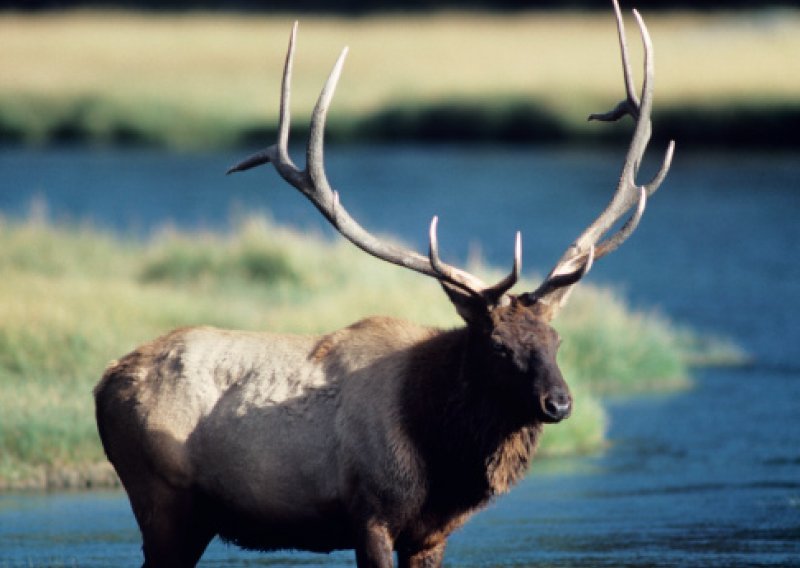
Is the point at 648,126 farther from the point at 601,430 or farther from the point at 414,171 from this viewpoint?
the point at 414,171

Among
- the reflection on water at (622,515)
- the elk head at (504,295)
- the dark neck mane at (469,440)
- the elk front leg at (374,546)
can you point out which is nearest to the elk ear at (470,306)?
the elk head at (504,295)

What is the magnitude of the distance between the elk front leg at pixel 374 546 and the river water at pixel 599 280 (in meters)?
2.23

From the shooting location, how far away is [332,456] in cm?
1009

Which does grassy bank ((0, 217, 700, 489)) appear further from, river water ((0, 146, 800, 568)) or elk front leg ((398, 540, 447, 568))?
elk front leg ((398, 540, 447, 568))

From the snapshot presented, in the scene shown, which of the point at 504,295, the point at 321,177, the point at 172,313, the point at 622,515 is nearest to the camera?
the point at 504,295

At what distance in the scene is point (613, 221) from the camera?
1102cm

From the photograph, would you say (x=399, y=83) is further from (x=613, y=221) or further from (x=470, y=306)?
(x=470, y=306)

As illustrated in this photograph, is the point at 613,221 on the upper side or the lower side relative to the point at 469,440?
upper

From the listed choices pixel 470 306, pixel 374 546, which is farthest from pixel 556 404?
pixel 374 546

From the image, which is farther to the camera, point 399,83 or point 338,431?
point 399,83

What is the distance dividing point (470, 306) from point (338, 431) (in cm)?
91

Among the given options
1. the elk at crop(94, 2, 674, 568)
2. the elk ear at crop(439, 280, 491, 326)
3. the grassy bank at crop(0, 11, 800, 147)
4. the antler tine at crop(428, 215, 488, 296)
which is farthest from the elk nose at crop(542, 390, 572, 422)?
the grassy bank at crop(0, 11, 800, 147)

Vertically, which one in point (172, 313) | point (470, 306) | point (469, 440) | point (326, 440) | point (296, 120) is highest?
point (470, 306)

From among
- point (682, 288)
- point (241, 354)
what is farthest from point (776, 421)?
point (682, 288)
